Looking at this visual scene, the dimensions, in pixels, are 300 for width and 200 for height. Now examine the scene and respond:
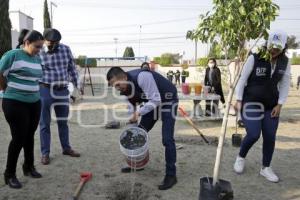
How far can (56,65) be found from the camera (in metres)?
4.96

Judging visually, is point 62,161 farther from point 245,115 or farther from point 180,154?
point 245,115

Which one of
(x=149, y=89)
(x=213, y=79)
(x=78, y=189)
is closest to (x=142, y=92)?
(x=149, y=89)

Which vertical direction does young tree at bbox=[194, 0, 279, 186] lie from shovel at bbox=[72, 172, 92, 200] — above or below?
above

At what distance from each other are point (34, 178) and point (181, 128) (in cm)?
423

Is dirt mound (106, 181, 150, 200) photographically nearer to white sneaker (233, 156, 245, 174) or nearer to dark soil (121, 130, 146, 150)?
dark soil (121, 130, 146, 150)

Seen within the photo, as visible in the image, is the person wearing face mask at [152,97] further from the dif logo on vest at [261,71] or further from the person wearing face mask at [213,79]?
the person wearing face mask at [213,79]

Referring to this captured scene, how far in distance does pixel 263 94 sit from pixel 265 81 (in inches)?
6.2

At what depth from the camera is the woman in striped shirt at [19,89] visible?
389cm

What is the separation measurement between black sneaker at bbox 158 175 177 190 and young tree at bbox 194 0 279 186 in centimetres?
62

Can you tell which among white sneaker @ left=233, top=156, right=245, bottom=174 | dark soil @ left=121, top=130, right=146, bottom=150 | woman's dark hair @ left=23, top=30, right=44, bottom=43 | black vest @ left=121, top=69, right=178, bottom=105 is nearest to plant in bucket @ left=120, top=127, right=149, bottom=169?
dark soil @ left=121, top=130, right=146, bottom=150

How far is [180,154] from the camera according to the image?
5.62 m

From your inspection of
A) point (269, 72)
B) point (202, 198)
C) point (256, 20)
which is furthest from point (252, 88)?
point (202, 198)

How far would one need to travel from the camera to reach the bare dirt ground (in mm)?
3963

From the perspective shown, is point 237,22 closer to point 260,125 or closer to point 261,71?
point 261,71
